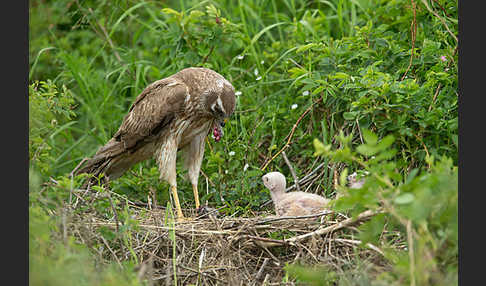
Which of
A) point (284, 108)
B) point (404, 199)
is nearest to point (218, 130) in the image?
point (284, 108)

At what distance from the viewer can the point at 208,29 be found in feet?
21.5

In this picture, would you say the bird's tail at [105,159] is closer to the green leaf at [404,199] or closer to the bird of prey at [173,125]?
the bird of prey at [173,125]

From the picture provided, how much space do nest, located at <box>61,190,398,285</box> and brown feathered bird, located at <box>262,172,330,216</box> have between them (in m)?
0.23

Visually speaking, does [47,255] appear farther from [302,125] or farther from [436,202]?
[302,125]

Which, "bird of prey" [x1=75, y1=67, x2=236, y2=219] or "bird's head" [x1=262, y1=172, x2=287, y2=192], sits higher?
"bird of prey" [x1=75, y1=67, x2=236, y2=219]

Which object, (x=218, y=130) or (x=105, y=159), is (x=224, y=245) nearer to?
(x=218, y=130)

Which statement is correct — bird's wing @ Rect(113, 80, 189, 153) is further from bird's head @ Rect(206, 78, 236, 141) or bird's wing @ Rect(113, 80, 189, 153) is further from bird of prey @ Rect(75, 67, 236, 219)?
bird's head @ Rect(206, 78, 236, 141)

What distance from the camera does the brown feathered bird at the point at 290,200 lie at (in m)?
4.98

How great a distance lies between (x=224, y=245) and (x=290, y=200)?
80cm

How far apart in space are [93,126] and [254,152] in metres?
2.44

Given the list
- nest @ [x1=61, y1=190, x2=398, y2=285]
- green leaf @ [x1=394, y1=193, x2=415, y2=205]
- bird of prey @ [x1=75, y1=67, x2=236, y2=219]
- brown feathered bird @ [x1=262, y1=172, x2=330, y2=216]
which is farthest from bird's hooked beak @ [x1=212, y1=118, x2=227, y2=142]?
green leaf @ [x1=394, y1=193, x2=415, y2=205]

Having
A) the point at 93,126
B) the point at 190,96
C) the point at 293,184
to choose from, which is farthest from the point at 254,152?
the point at 93,126

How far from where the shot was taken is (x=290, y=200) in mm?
5102

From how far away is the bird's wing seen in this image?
5.51m
